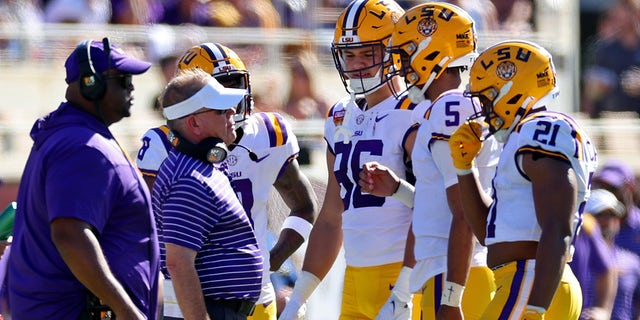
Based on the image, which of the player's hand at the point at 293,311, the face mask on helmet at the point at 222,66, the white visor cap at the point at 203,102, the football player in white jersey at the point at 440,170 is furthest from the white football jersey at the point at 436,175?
the face mask on helmet at the point at 222,66

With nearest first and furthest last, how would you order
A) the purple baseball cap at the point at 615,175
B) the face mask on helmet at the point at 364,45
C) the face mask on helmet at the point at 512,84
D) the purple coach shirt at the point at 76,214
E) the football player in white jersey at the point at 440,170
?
the purple coach shirt at the point at 76,214 → the face mask on helmet at the point at 512,84 → the football player in white jersey at the point at 440,170 → the face mask on helmet at the point at 364,45 → the purple baseball cap at the point at 615,175

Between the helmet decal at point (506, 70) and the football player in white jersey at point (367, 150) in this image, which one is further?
the football player in white jersey at point (367, 150)

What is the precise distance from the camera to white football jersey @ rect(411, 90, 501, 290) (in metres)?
5.70

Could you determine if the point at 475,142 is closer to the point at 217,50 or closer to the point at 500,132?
the point at 500,132

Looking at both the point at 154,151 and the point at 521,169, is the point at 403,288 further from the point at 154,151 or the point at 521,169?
the point at 154,151

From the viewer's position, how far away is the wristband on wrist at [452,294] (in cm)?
554

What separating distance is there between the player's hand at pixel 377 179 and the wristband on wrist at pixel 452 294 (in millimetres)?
518

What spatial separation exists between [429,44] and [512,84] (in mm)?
683

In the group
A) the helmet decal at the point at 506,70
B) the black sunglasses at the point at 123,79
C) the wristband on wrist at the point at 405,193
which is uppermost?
the helmet decal at the point at 506,70

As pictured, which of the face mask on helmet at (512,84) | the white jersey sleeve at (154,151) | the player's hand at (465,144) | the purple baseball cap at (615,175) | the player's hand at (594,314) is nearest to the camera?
the face mask on helmet at (512,84)

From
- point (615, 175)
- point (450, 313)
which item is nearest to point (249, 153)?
point (450, 313)

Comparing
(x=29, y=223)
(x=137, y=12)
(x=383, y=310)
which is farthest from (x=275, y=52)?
(x=29, y=223)

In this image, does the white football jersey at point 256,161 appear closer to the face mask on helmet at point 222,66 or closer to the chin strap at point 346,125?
the face mask on helmet at point 222,66

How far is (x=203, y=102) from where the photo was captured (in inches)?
206
